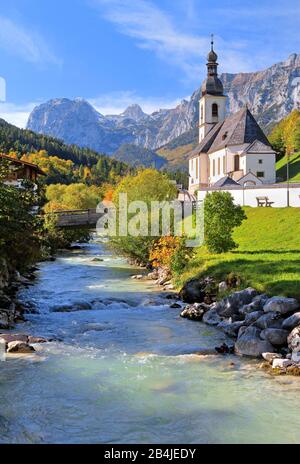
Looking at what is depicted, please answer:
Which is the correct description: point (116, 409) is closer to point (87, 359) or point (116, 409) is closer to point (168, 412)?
point (168, 412)

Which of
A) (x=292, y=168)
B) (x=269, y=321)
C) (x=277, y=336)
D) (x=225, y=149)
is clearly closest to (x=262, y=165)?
(x=225, y=149)

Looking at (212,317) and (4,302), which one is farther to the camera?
(4,302)

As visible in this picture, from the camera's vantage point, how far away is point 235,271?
83.2ft

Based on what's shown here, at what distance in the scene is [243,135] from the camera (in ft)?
243

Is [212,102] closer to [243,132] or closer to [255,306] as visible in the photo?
[243,132]

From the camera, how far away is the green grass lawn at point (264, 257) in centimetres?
2205

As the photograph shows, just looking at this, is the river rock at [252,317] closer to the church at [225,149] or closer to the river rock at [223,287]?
the river rock at [223,287]

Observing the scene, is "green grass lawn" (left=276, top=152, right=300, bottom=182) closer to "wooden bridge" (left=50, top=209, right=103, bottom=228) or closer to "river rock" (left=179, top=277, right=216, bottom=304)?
"wooden bridge" (left=50, top=209, right=103, bottom=228)

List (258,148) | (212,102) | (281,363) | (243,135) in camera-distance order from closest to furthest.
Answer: (281,363)
(258,148)
(243,135)
(212,102)

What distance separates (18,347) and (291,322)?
29.8 ft

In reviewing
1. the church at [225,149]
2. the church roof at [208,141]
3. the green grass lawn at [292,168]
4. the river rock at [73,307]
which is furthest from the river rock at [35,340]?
the church roof at [208,141]
